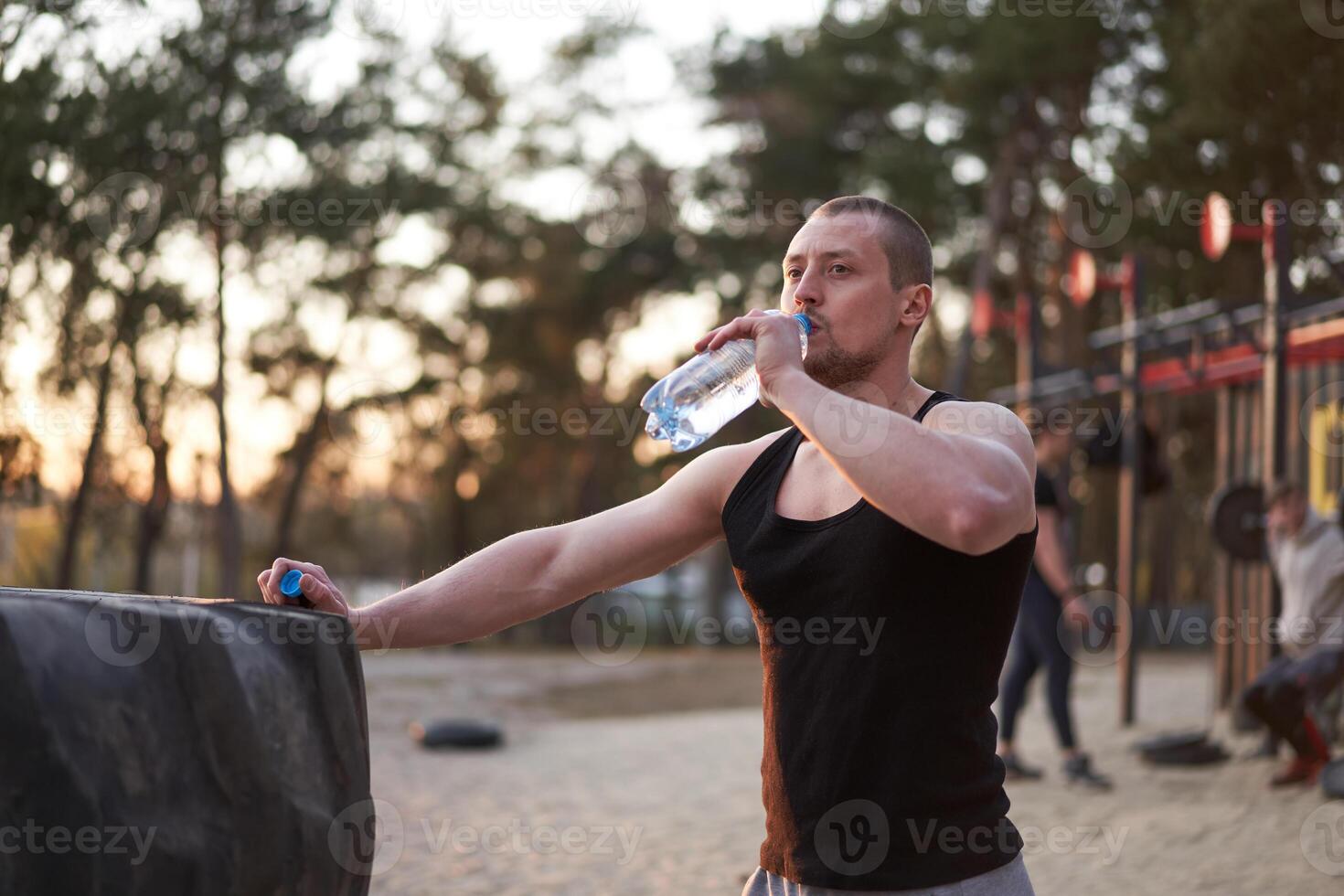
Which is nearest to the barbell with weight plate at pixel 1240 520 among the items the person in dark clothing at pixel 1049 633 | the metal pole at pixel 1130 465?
the person in dark clothing at pixel 1049 633

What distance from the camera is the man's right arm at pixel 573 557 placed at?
2.28m

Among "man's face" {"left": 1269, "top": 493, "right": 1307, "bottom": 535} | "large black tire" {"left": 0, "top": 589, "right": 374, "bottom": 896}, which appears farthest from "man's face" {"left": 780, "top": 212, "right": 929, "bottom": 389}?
"man's face" {"left": 1269, "top": 493, "right": 1307, "bottom": 535}

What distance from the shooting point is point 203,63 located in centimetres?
1905

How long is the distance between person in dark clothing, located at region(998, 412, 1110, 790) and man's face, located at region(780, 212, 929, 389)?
613 centimetres

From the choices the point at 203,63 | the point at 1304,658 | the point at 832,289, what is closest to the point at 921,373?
the point at 203,63

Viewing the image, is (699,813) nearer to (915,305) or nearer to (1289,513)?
(1289,513)

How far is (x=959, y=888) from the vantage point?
1.95 metres

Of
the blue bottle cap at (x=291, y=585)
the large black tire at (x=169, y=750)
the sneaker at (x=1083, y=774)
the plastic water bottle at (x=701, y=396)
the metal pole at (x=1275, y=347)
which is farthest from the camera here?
the metal pole at (x=1275, y=347)

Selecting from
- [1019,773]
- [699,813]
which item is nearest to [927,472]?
[699,813]

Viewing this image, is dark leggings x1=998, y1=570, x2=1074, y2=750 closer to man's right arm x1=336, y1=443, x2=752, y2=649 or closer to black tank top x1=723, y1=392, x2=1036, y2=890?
man's right arm x1=336, y1=443, x2=752, y2=649

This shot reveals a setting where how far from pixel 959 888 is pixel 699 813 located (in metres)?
6.99

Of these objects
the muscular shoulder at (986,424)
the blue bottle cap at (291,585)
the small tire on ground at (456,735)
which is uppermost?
the muscular shoulder at (986,424)

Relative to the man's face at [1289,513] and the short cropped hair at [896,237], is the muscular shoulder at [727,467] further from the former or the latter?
the man's face at [1289,513]

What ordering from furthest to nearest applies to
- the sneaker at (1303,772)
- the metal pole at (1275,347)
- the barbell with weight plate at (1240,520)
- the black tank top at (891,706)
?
the barbell with weight plate at (1240,520) < the metal pole at (1275,347) < the sneaker at (1303,772) < the black tank top at (891,706)
